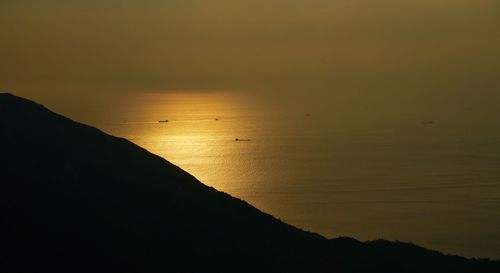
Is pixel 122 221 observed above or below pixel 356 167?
below

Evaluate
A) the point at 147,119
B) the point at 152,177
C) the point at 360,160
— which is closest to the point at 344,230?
the point at 152,177

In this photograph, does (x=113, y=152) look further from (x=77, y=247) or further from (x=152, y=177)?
(x=77, y=247)

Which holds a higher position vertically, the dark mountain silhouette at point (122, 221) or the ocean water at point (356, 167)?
the ocean water at point (356, 167)

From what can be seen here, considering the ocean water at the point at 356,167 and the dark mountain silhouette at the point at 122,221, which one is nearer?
the dark mountain silhouette at the point at 122,221

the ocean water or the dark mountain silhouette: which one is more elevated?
the ocean water

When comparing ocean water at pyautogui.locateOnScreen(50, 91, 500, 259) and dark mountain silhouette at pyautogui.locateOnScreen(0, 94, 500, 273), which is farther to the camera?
ocean water at pyautogui.locateOnScreen(50, 91, 500, 259)
